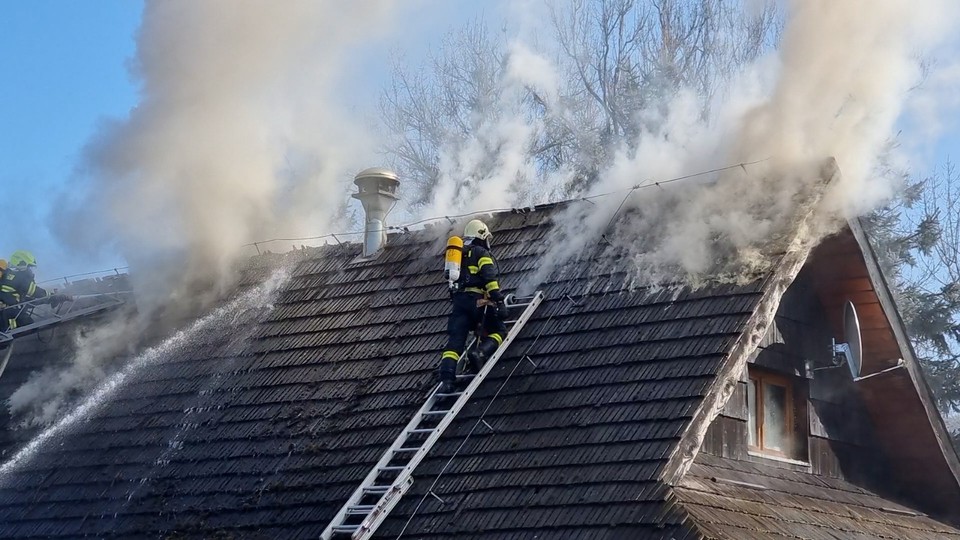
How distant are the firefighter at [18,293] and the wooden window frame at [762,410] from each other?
830cm

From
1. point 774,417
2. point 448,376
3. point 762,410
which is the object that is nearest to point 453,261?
point 448,376

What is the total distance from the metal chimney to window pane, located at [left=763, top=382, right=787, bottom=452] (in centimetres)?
437

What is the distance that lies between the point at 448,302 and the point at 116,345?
14.3 feet

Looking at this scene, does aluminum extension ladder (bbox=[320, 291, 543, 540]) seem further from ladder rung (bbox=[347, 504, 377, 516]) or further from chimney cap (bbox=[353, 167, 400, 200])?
chimney cap (bbox=[353, 167, 400, 200])

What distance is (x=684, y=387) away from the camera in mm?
8680

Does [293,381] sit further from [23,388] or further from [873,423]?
[873,423]

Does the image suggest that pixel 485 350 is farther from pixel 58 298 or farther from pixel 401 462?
pixel 58 298

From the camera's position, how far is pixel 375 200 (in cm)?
1354

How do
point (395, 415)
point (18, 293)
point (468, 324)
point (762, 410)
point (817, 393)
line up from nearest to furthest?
point (395, 415), point (468, 324), point (762, 410), point (817, 393), point (18, 293)

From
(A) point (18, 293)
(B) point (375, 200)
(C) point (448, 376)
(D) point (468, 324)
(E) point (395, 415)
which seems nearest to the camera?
(C) point (448, 376)

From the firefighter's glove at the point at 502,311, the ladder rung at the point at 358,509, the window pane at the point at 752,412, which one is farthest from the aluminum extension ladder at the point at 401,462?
the window pane at the point at 752,412

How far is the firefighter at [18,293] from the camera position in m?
14.5

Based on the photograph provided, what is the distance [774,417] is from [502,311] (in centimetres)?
250

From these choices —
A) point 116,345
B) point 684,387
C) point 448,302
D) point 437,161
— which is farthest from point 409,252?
point 437,161
